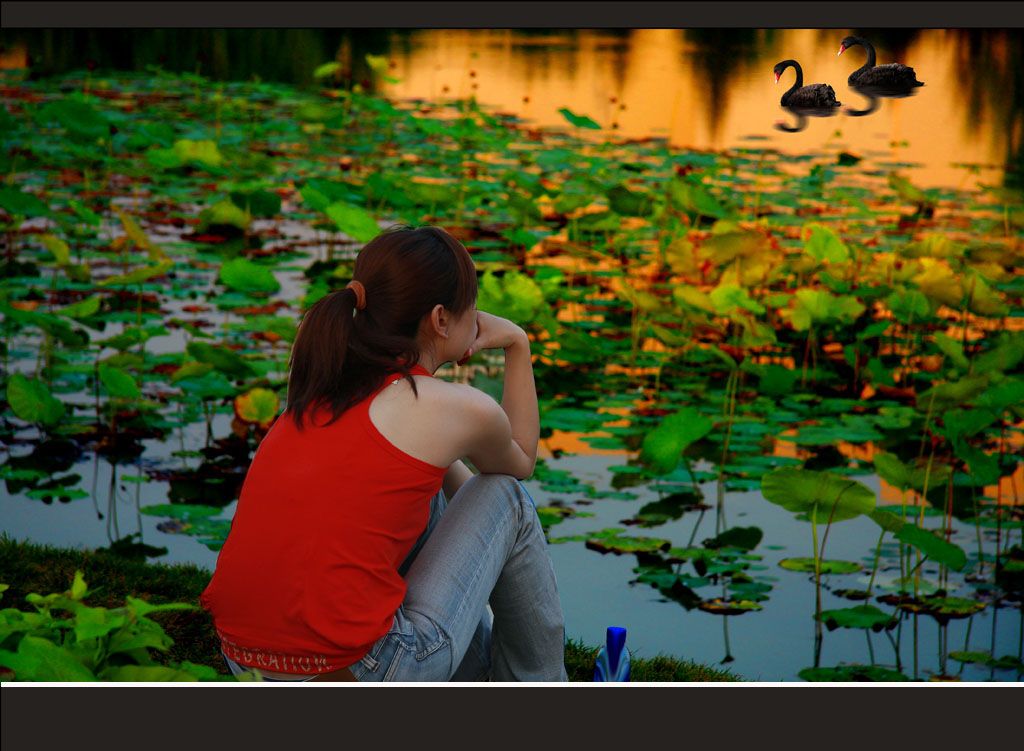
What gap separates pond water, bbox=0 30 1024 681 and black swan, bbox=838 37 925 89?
0.58m

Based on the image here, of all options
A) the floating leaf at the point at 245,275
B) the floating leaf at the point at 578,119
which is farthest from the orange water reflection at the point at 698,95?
the floating leaf at the point at 245,275

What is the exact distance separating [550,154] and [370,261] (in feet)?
13.1

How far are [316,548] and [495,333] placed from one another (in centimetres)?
53

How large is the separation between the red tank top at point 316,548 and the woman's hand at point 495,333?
35 centimetres

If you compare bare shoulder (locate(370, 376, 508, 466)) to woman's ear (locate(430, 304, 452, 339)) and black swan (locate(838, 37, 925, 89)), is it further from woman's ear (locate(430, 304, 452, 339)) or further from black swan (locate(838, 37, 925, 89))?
black swan (locate(838, 37, 925, 89))

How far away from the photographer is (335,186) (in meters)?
4.17

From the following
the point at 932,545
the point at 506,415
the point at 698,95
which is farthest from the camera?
the point at 698,95

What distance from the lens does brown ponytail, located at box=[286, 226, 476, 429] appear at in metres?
1.44

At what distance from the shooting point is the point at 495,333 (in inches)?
70.2

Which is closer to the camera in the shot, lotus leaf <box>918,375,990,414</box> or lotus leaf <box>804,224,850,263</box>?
lotus leaf <box>918,375,990,414</box>

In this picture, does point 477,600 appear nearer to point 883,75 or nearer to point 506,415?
point 506,415

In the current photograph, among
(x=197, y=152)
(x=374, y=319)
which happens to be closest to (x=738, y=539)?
(x=374, y=319)

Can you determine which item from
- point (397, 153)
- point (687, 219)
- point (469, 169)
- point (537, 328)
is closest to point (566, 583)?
point (537, 328)

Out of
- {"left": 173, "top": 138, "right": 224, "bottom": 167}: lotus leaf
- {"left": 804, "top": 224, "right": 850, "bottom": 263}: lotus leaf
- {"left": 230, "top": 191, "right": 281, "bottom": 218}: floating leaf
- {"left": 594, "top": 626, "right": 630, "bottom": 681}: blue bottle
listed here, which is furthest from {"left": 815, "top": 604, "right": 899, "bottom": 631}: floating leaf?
{"left": 173, "top": 138, "right": 224, "bottom": 167}: lotus leaf
